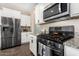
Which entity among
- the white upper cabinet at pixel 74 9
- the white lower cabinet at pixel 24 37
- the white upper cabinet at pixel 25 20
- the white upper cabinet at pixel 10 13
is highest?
the white upper cabinet at pixel 10 13

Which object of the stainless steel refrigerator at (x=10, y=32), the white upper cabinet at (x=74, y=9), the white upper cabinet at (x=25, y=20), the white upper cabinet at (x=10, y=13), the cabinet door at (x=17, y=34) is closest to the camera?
the white upper cabinet at (x=74, y=9)

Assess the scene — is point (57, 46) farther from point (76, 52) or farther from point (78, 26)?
point (78, 26)

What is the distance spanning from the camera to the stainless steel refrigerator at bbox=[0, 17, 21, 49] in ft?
13.1

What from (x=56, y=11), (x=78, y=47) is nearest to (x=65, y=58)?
(x=78, y=47)

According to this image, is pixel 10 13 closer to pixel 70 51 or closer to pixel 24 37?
pixel 24 37

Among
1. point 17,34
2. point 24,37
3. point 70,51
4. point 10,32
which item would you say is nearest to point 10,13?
point 10,32

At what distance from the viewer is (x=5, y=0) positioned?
1.08 metres

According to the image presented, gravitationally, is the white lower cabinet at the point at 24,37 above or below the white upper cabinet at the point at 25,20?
below

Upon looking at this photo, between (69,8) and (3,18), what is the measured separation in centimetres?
326

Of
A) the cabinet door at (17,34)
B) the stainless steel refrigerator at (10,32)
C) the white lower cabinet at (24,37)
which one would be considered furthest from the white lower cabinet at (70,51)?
the white lower cabinet at (24,37)

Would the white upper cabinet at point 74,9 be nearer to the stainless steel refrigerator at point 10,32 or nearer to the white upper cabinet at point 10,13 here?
the stainless steel refrigerator at point 10,32

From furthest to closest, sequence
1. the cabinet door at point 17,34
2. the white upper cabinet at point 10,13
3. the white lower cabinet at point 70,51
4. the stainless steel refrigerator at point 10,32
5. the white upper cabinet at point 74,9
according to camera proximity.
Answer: the cabinet door at point 17,34, the white upper cabinet at point 10,13, the stainless steel refrigerator at point 10,32, the white upper cabinet at point 74,9, the white lower cabinet at point 70,51

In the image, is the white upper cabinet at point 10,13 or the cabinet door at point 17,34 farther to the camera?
the cabinet door at point 17,34

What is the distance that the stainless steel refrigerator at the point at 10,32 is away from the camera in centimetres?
400
